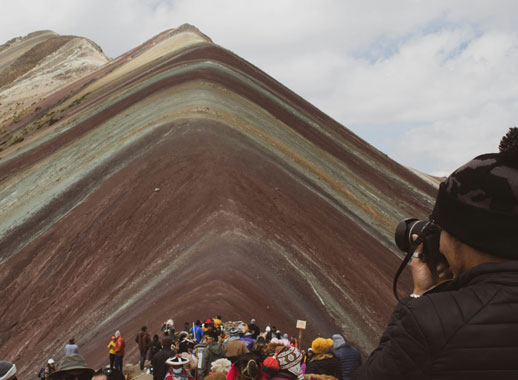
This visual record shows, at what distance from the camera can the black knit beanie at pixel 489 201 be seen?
2197 millimetres

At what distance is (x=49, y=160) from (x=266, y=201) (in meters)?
21.3

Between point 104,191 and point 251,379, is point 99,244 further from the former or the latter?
point 251,379

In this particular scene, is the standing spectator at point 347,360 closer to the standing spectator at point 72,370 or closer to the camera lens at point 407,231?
the standing spectator at point 72,370

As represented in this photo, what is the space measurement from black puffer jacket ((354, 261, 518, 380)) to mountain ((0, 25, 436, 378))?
1554cm

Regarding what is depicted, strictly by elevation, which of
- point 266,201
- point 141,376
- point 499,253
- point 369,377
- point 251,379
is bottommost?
point 141,376

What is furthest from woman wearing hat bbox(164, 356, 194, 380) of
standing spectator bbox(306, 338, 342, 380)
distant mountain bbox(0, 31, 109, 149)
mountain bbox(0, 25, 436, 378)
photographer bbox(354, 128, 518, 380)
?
distant mountain bbox(0, 31, 109, 149)

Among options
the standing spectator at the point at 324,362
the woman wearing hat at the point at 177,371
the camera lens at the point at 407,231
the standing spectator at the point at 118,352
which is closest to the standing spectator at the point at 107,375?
the woman wearing hat at the point at 177,371

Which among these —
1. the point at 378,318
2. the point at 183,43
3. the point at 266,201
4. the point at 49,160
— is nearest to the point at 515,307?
the point at 378,318

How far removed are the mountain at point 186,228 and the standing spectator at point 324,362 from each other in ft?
35.3

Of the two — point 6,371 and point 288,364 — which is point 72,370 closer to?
point 6,371

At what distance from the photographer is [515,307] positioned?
205 cm

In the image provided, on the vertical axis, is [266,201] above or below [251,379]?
above

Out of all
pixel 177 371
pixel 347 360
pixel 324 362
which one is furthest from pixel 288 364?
pixel 177 371

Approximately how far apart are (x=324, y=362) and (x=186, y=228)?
1857 centimetres
